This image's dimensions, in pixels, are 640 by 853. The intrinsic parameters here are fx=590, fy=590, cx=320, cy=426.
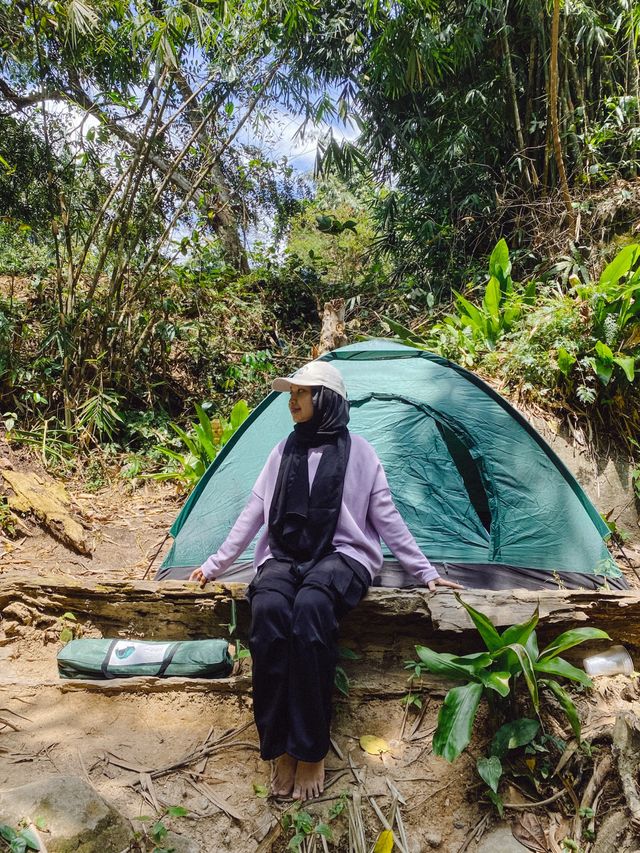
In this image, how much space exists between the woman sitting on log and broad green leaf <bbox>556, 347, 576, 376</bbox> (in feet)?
9.35

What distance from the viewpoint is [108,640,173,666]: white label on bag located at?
2547 millimetres

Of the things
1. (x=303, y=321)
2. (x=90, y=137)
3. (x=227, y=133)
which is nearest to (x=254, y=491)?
(x=90, y=137)

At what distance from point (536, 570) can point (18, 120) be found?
21.5 ft

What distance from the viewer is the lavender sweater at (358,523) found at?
2367 millimetres

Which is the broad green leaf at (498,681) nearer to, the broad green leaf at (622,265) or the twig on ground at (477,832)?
the twig on ground at (477,832)

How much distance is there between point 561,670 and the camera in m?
2.10

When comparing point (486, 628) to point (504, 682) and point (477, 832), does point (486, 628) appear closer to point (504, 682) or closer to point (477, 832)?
point (504, 682)

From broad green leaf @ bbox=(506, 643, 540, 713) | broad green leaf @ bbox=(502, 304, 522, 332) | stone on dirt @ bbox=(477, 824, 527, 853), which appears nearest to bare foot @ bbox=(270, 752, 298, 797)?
stone on dirt @ bbox=(477, 824, 527, 853)

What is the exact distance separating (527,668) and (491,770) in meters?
0.37

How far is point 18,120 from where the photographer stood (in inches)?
241

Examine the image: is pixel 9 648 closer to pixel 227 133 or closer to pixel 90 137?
pixel 90 137

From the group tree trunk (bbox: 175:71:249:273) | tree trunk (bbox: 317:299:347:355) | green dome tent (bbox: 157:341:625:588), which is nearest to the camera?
green dome tent (bbox: 157:341:625:588)

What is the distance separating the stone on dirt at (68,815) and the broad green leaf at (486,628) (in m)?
1.20

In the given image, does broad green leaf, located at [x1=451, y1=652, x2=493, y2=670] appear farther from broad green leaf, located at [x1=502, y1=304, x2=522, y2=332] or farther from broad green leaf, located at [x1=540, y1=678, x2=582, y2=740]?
broad green leaf, located at [x1=502, y1=304, x2=522, y2=332]
